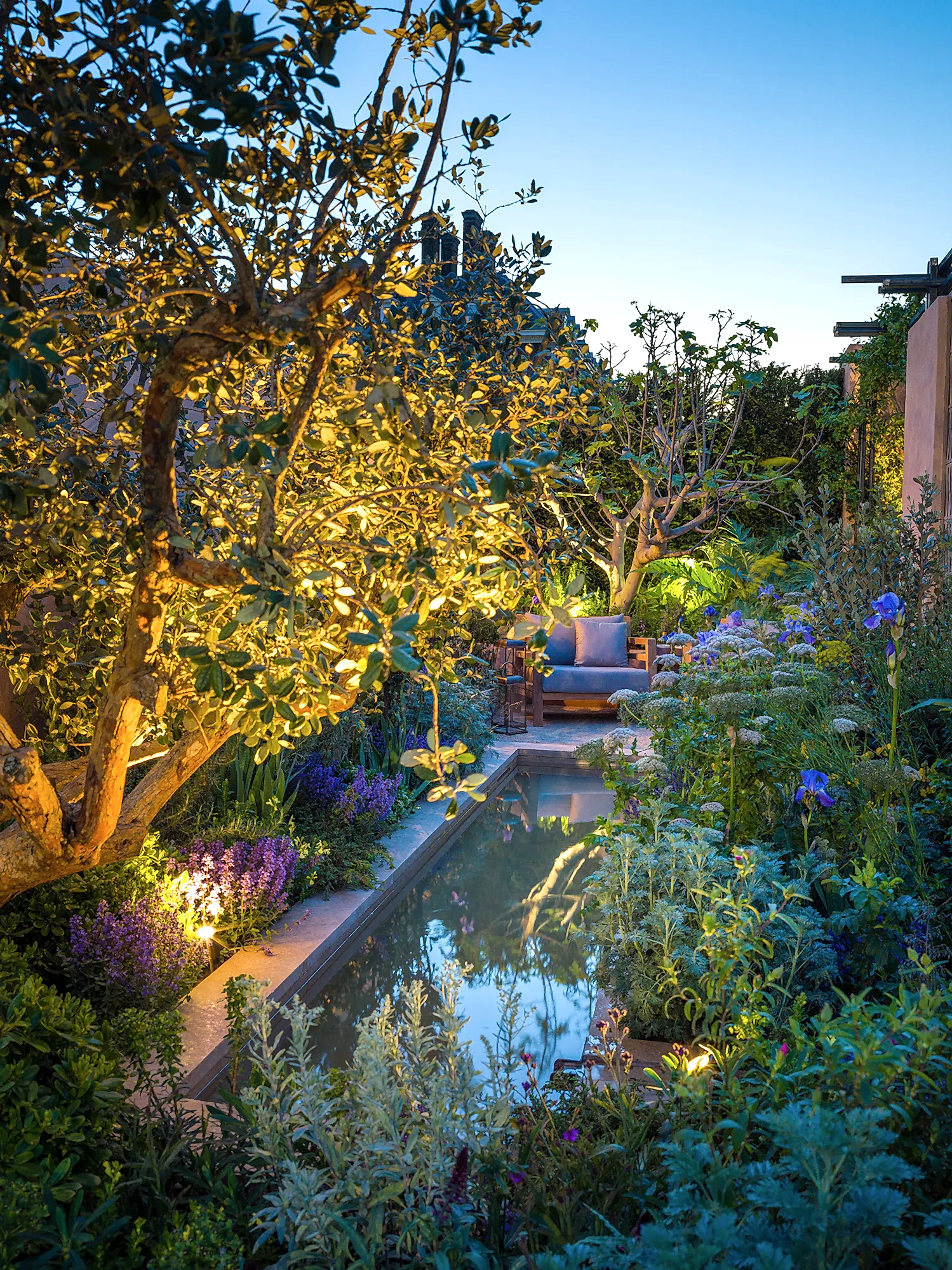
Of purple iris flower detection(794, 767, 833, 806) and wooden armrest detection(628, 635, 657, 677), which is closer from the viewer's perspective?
purple iris flower detection(794, 767, 833, 806)

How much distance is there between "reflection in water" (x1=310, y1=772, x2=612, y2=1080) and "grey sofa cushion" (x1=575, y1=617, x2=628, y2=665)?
3.15 m

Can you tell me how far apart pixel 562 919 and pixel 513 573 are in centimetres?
294

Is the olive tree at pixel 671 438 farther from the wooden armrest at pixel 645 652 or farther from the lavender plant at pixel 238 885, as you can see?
the lavender plant at pixel 238 885

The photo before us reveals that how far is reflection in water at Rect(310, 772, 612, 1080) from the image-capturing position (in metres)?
3.30

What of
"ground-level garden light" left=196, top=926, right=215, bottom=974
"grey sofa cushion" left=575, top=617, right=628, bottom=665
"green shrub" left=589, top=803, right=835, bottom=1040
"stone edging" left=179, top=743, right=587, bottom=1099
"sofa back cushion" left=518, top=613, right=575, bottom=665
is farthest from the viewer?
"sofa back cushion" left=518, top=613, right=575, bottom=665

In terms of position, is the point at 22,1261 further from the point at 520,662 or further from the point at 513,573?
the point at 520,662

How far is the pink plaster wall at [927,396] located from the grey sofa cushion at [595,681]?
287 centimetres

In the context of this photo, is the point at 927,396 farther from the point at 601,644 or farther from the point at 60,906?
the point at 60,906

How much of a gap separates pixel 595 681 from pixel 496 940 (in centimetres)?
493

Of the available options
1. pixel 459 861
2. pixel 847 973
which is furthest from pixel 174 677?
pixel 459 861

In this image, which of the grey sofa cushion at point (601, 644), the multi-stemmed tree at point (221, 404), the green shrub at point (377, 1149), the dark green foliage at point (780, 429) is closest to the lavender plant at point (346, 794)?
the multi-stemmed tree at point (221, 404)


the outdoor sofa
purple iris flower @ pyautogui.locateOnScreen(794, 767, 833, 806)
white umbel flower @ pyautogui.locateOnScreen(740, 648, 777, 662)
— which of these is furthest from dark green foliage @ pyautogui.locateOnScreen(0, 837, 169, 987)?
the outdoor sofa

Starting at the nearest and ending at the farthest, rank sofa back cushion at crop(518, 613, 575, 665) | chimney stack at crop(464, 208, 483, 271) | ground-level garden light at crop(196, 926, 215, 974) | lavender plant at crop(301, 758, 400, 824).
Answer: ground-level garden light at crop(196, 926, 215, 974), chimney stack at crop(464, 208, 483, 271), lavender plant at crop(301, 758, 400, 824), sofa back cushion at crop(518, 613, 575, 665)

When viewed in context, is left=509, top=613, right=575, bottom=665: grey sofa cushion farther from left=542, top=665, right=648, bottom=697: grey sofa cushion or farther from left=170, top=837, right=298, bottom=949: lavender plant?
left=170, top=837, right=298, bottom=949: lavender plant
